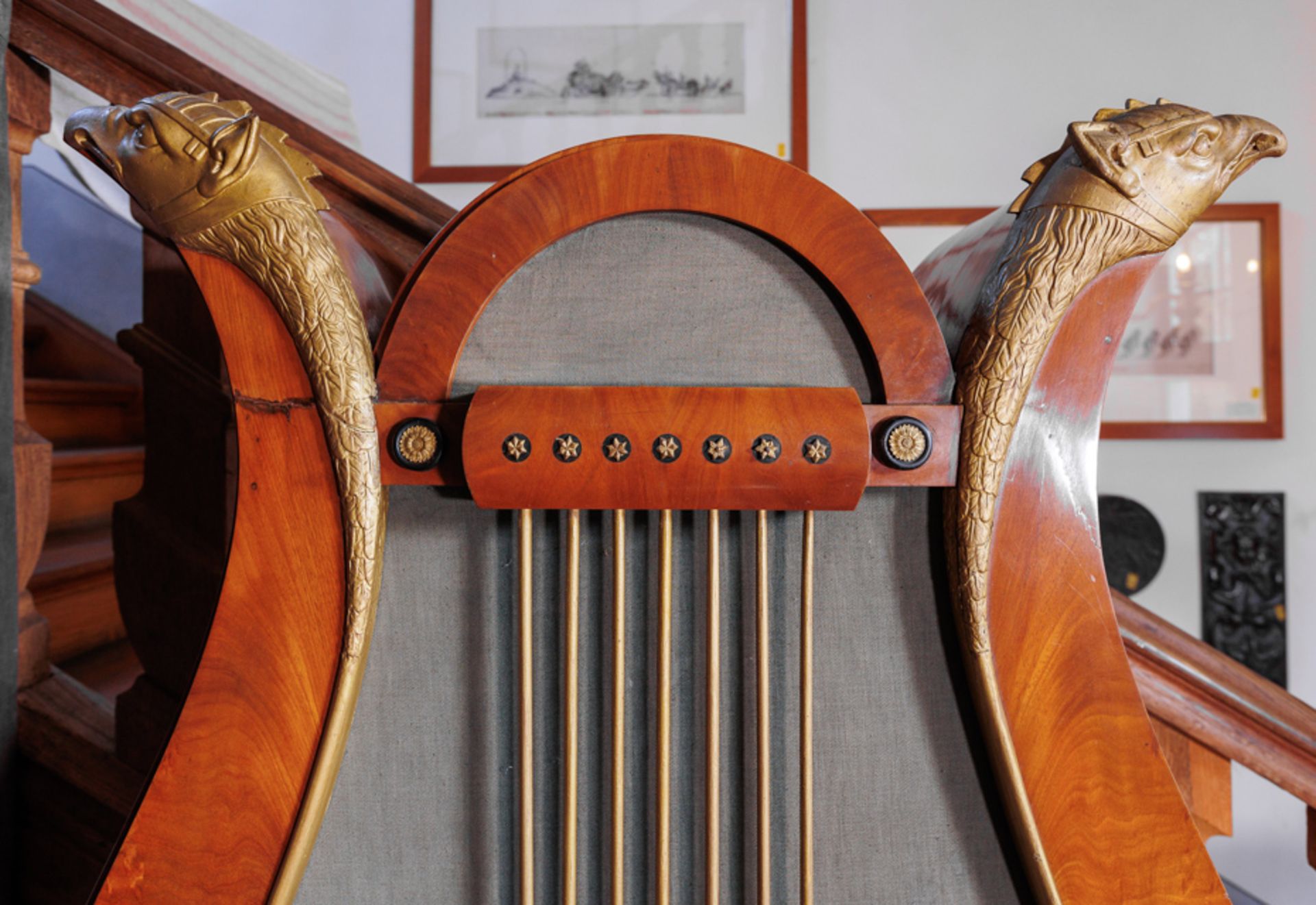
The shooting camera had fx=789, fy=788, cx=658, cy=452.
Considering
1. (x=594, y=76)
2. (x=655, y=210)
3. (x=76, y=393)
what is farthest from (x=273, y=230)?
(x=594, y=76)

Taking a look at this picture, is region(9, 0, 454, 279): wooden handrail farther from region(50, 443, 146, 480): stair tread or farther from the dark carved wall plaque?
the dark carved wall plaque

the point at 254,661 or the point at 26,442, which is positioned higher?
the point at 26,442

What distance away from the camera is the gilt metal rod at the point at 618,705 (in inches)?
14.1

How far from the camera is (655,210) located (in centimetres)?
36

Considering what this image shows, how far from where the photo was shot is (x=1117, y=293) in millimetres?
367

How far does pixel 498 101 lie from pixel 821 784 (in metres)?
1.66

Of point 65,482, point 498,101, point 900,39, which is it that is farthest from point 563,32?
point 65,482

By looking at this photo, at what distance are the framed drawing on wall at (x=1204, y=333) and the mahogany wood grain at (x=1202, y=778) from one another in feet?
3.76

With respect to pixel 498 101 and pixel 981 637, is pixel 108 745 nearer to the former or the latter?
pixel 981 637

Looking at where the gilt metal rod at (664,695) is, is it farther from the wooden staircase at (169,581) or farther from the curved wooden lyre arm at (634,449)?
the wooden staircase at (169,581)

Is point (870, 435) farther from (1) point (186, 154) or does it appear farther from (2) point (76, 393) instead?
(2) point (76, 393)

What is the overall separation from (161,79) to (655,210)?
415 mm

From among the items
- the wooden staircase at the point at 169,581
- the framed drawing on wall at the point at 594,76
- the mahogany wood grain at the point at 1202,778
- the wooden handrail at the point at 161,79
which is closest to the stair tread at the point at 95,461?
the wooden staircase at the point at 169,581

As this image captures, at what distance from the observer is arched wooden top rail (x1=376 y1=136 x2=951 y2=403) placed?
0.36 m
